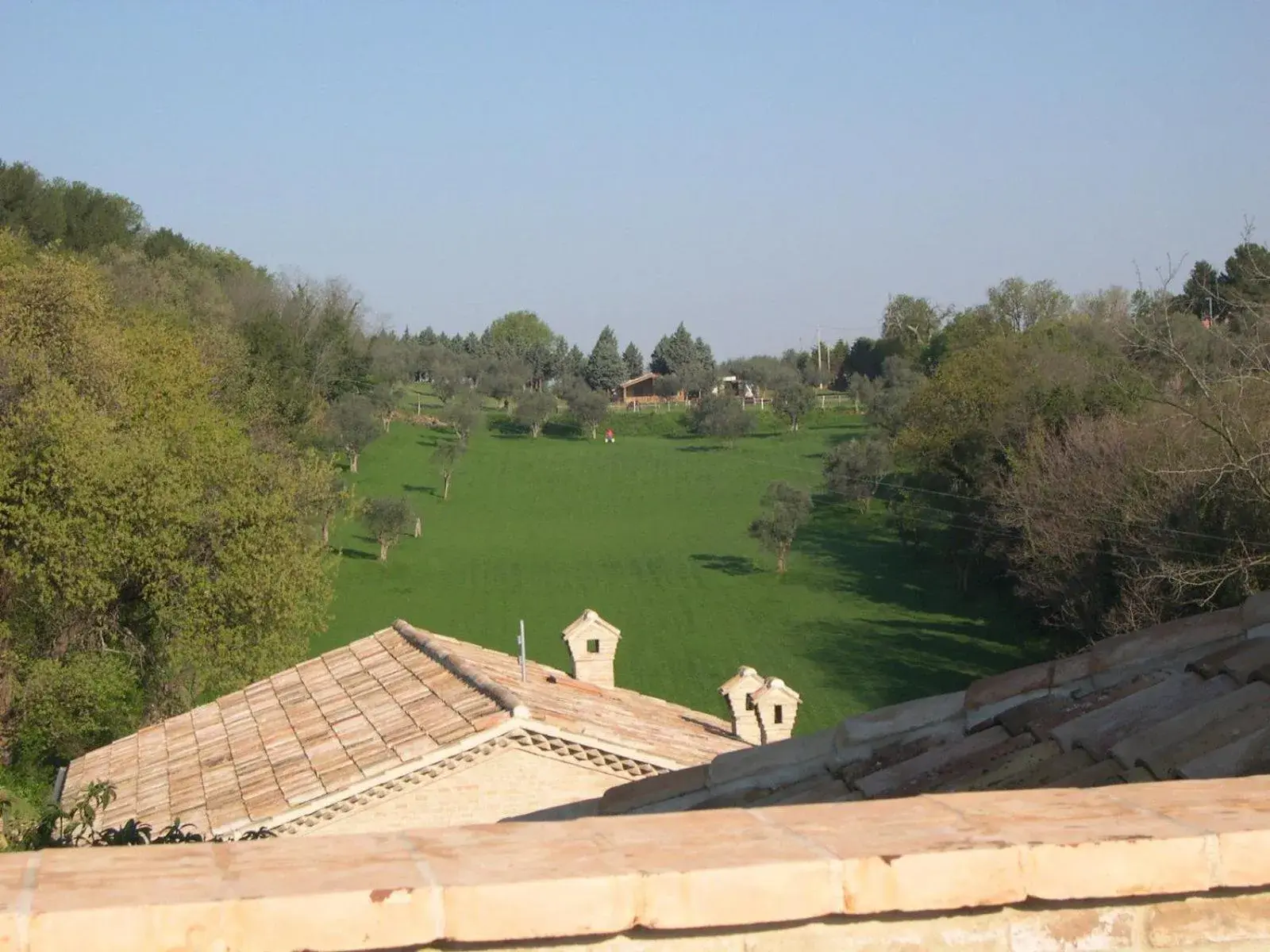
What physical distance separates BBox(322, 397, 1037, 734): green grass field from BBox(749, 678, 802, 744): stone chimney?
14459 mm

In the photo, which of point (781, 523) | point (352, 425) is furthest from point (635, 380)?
point (781, 523)

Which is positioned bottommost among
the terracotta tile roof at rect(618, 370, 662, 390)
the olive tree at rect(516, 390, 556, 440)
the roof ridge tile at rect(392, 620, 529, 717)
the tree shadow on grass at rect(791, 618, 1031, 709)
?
the tree shadow on grass at rect(791, 618, 1031, 709)

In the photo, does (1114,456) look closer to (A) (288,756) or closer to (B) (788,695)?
(B) (788,695)

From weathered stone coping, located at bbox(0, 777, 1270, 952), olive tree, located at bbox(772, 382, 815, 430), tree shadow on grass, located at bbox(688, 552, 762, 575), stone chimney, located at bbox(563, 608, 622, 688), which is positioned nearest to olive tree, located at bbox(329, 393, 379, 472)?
tree shadow on grass, located at bbox(688, 552, 762, 575)

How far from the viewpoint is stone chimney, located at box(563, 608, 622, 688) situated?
2145 centimetres

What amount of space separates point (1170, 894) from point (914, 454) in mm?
51069

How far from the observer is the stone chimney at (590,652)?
21453 mm

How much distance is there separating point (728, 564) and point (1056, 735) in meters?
50.3

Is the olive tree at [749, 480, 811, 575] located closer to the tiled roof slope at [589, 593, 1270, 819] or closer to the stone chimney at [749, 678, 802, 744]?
the stone chimney at [749, 678, 802, 744]

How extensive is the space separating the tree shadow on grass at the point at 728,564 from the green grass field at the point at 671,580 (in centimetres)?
13

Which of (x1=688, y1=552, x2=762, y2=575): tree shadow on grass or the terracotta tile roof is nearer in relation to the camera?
(x1=688, y1=552, x2=762, y2=575): tree shadow on grass

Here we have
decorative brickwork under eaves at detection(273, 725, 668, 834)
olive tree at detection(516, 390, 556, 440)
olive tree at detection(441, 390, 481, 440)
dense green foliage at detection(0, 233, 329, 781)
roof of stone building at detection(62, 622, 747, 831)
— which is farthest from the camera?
olive tree at detection(516, 390, 556, 440)

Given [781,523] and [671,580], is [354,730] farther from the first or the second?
[781,523]

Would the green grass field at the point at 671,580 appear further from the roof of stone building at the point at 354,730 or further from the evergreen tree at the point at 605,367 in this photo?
the evergreen tree at the point at 605,367
